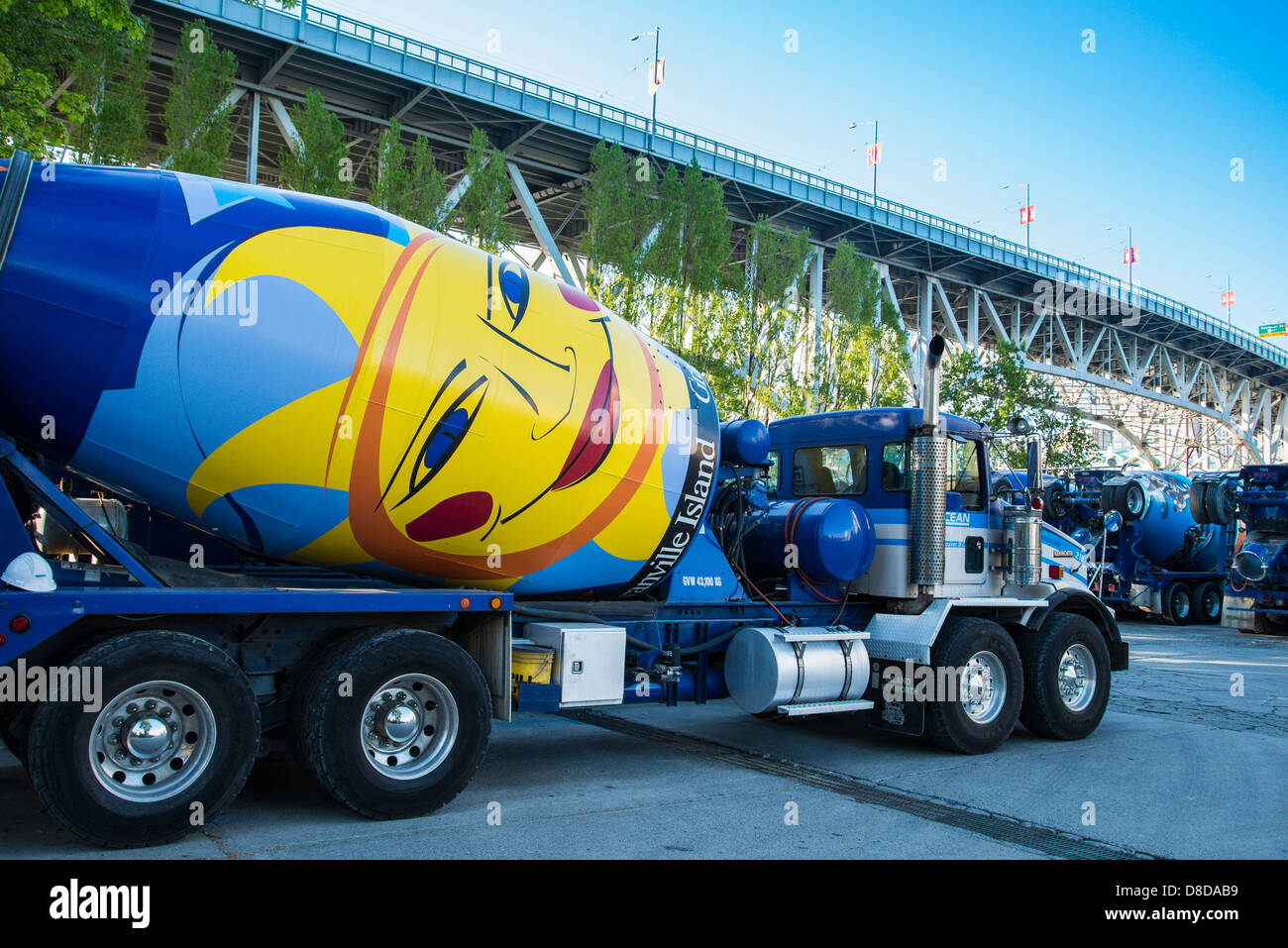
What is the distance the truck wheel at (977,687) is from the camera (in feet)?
28.2

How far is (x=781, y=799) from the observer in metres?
6.95

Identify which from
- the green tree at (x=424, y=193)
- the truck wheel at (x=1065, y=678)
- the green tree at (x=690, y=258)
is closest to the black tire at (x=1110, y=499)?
the green tree at (x=690, y=258)

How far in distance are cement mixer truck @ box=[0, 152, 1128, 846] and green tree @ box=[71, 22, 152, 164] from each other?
56.3ft

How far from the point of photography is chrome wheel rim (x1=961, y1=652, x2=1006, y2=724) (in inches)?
348

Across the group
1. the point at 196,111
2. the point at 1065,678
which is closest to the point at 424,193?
the point at 196,111

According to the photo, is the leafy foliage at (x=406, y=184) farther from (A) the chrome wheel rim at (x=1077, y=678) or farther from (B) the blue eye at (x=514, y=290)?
(A) the chrome wheel rim at (x=1077, y=678)

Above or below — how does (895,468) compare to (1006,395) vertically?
below

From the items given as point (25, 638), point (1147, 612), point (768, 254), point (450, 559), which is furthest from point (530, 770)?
point (768, 254)

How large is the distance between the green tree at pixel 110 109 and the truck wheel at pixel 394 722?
60.8 ft

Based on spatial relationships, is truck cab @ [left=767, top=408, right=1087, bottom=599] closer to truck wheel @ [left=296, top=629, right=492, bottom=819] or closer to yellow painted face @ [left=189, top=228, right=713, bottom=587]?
yellow painted face @ [left=189, top=228, right=713, bottom=587]

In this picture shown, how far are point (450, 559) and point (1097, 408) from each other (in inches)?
3596

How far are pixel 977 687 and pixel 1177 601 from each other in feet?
66.9

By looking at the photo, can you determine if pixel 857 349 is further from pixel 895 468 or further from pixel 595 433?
pixel 595 433

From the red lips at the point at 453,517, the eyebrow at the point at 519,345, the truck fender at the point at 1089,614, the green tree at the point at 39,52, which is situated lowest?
the truck fender at the point at 1089,614
